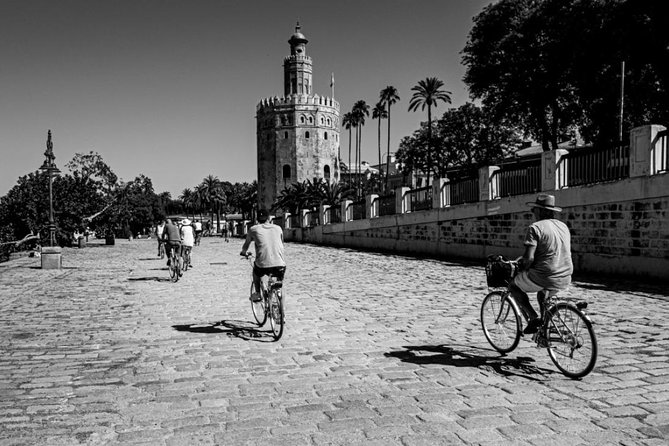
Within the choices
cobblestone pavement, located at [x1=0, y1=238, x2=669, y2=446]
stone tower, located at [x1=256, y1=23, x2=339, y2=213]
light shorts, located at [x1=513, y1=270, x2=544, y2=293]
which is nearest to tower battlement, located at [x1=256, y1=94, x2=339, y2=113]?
stone tower, located at [x1=256, y1=23, x2=339, y2=213]

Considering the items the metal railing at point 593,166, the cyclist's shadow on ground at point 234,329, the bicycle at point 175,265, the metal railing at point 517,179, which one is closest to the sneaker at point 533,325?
the cyclist's shadow on ground at point 234,329

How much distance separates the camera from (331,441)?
387 cm

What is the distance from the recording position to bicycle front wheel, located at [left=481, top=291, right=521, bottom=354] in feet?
19.4

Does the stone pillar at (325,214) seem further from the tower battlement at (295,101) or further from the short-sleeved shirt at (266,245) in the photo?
the tower battlement at (295,101)

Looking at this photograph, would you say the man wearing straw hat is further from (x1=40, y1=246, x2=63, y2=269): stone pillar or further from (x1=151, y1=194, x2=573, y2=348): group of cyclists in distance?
(x1=40, y1=246, x2=63, y2=269): stone pillar

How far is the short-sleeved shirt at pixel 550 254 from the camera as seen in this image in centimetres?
528

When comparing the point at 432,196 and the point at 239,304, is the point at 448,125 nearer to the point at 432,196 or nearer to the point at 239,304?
the point at 432,196

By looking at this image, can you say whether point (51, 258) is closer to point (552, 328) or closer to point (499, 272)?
point (499, 272)

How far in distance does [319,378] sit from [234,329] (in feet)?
9.33

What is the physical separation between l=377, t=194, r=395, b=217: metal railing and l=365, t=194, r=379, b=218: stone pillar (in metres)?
0.28

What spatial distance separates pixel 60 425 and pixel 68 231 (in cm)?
3475

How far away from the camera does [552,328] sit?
538 cm

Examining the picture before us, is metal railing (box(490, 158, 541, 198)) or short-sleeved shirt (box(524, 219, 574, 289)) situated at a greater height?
metal railing (box(490, 158, 541, 198))

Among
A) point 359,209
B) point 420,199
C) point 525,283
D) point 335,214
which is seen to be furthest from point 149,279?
point 335,214
